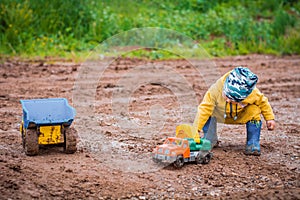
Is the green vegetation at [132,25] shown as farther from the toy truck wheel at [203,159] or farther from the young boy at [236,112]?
the toy truck wheel at [203,159]

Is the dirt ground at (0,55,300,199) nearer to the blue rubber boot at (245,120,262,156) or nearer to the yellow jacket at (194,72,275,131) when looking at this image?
the blue rubber boot at (245,120,262,156)

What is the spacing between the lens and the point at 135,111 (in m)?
6.59

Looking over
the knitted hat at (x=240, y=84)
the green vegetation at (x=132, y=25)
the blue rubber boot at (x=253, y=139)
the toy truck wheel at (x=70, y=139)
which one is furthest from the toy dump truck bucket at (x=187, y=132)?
the green vegetation at (x=132, y=25)

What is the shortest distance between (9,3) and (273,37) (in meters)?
5.90

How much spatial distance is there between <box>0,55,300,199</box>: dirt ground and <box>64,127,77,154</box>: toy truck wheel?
0.23 feet

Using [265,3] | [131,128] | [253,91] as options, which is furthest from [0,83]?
[265,3]

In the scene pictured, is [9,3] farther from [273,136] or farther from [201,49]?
[273,136]

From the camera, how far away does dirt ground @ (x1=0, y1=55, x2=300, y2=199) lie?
392cm

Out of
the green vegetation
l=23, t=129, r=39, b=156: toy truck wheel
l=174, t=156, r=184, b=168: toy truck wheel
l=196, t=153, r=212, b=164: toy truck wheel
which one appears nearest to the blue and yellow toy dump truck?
l=23, t=129, r=39, b=156: toy truck wheel

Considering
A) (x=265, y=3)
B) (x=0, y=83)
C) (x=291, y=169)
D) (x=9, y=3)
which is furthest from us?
(x=265, y=3)

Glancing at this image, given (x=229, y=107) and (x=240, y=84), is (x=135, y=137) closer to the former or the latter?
(x=229, y=107)

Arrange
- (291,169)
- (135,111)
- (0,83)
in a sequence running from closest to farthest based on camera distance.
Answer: (291,169) < (135,111) < (0,83)

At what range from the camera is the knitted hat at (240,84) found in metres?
4.59

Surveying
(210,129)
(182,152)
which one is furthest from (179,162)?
(210,129)
